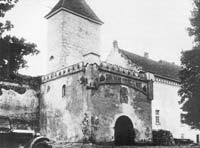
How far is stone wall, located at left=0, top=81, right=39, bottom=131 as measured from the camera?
2906 centimetres

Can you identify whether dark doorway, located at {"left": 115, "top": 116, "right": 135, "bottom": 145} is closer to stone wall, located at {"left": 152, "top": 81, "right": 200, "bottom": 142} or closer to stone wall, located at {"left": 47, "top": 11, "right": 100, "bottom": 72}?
stone wall, located at {"left": 152, "top": 81, "right": 200, "bottom": 142}

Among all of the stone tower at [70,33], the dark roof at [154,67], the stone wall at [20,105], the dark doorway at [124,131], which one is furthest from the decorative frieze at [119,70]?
the stone wall at [20,105]

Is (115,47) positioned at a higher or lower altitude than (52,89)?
higher

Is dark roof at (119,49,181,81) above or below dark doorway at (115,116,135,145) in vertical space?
above

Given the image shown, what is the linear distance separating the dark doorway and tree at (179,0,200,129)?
5.20 m

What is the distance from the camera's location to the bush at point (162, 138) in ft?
104

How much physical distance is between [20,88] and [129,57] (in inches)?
519

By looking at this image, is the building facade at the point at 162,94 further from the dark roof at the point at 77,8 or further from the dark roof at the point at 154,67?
the dark roof at the point at 77,8

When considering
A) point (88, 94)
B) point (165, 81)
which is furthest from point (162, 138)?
point (88, 94)

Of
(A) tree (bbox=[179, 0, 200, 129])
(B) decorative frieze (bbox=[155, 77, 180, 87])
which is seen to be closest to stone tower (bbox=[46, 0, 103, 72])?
(B) decorative frieze (bbox=[155, 77, 180, 87])

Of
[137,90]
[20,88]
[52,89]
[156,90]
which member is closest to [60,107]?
[52,89]

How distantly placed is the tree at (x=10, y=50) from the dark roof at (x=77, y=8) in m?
20.4

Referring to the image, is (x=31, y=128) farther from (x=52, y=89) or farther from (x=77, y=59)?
(x=77, y=59)

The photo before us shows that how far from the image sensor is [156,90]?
117 ft
